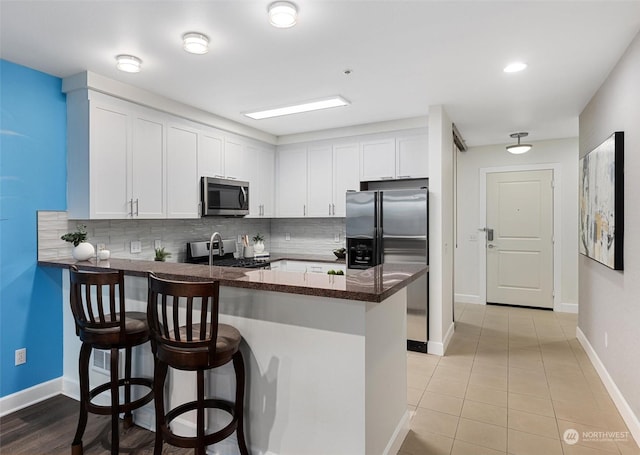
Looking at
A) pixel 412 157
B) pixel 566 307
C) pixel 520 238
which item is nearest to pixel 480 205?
pixel 520 238

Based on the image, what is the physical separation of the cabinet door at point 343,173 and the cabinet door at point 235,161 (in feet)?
3.64

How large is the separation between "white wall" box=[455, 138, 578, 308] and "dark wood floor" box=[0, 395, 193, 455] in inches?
197

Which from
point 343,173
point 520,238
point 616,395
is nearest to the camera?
point 616,395

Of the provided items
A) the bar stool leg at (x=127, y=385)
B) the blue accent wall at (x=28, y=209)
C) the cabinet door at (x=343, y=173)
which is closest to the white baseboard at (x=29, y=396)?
the blue accent wall at (x=28, y=209)

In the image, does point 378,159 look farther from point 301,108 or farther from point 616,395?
point 616,395

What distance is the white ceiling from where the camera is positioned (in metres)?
2.00

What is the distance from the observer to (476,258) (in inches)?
233

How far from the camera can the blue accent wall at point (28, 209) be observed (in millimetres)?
2641

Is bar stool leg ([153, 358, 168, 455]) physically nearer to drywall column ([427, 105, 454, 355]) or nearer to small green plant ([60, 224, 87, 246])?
small green plant ([60, 224, 87, 246])

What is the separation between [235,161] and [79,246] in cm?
200

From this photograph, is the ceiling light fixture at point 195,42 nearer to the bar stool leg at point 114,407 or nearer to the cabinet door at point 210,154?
the cabinet door at point 210,154

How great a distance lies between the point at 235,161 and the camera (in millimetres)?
4387

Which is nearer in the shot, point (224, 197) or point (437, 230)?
point (437, 230)

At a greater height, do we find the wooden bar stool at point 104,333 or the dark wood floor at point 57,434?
the wooden bar stool at point 104,333
